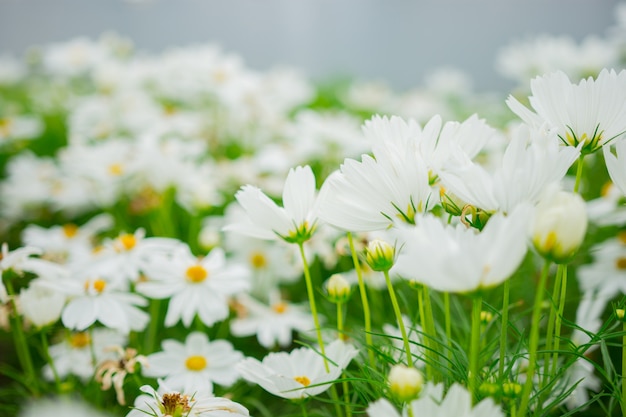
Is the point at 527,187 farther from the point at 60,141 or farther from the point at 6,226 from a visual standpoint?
the point at 60,141

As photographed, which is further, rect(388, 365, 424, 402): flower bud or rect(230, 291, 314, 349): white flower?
rect(230, 291, 314, 349): white flower

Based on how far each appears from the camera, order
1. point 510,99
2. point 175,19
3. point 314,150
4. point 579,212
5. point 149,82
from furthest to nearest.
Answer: point 175,19 < point 149,82 < point 314,150 < point 510,99 < point 579,212

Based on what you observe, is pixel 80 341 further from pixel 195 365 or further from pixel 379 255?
pixel 379 255

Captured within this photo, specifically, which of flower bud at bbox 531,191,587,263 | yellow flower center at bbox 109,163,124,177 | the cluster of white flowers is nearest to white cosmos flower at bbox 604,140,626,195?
the cluster of white flowers

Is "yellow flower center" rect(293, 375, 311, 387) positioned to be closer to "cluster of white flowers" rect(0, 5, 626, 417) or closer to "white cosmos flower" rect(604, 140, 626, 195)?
"cluster of white flowers" rect(0, 5, 626, 417)

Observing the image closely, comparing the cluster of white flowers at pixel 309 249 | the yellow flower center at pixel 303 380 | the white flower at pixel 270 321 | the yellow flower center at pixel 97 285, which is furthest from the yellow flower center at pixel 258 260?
the yellow flower center at pixel 303 380

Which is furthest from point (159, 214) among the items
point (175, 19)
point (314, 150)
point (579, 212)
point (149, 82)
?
point (175, 19)

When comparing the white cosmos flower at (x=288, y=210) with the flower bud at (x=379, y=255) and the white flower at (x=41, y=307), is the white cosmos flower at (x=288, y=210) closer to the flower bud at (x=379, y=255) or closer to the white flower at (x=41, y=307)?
the flower bud at (x=379, y=255)
